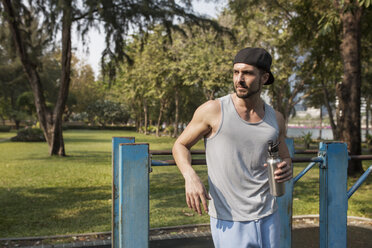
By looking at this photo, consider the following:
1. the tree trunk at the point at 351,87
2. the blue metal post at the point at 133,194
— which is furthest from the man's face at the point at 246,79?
the tree trunk at the point at 351,87

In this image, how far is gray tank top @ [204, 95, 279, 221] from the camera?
223 cm

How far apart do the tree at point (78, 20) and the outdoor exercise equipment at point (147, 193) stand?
11699mm

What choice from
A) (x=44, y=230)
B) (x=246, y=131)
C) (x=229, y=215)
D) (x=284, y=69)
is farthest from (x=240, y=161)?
(x=284, y=69)

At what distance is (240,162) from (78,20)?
49.0 feet

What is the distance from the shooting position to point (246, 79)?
2.23 meters

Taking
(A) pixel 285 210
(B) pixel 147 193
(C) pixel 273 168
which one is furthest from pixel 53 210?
(C) pixel 273 168

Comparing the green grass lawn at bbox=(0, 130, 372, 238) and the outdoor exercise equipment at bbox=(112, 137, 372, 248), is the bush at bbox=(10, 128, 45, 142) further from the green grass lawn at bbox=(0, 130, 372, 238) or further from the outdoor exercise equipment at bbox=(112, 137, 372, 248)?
the outdoor exercise equipment at bbox=(112, 137, 372, 248)

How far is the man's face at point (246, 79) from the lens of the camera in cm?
→ 222

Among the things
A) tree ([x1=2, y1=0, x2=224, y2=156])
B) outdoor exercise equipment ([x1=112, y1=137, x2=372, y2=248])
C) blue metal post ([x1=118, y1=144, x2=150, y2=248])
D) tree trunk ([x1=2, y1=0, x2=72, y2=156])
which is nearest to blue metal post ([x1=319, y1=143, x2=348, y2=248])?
outdoor exercise equipment ([x1=112, y1=137, x2=372, y2=248])

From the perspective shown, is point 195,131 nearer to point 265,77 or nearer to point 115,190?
point 265,77

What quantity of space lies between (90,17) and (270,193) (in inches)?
555

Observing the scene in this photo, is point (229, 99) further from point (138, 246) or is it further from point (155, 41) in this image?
point (155, 41)

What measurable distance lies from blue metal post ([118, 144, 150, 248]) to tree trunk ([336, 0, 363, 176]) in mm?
9700

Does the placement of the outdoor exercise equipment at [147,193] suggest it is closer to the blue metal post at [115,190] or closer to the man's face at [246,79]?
the blue metal post at [115,190]
